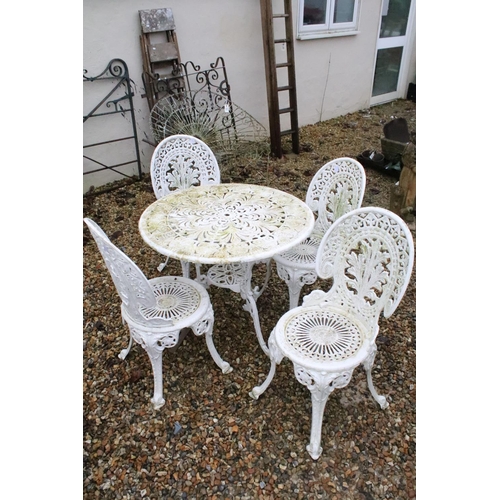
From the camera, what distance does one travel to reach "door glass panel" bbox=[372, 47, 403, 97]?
7.01 metres

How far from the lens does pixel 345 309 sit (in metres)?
2.00

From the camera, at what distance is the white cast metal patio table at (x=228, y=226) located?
75.0 inches

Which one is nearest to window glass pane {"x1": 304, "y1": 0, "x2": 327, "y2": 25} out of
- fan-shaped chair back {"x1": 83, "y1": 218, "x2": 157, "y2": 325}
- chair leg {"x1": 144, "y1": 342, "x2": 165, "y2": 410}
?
fan-shaped chair back {"x1": 83, "y1": 218, "x2": 157, "y2": 325}

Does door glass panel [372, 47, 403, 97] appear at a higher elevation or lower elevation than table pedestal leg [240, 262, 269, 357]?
higher

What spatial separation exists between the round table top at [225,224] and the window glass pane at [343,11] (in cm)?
475

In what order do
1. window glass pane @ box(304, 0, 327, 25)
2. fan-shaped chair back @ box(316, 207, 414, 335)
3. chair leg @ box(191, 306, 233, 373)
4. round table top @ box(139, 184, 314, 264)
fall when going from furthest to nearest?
window glass pane @ box(304, 0, 327, 25) < chair leg @ box(191, 306, 233, 373) < round table top @ box(139, 184, 314, 264) < fan-shaped chair back @ box(316, 207, 414, 335)

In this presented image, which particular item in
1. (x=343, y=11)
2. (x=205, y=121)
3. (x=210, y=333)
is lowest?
(x=210, y=333)

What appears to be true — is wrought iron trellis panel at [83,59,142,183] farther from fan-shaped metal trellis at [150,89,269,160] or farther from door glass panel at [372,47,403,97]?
door glass panel at [372,47,403,97]

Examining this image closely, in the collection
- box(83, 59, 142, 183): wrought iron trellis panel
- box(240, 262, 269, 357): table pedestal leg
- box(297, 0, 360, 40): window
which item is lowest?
box(240, 262, 269, 357): table pedestal leg

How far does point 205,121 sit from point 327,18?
2.94 m

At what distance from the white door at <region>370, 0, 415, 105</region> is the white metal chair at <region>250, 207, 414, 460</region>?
621cm

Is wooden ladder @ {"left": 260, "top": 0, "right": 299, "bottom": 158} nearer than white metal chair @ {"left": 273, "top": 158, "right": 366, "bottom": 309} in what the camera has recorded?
No

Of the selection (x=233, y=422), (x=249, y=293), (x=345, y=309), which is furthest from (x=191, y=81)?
(x=233, y=422)

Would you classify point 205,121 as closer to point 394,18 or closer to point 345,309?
point 345,309
